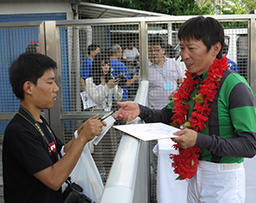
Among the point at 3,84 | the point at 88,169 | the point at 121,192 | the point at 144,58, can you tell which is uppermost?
the point at 144,58

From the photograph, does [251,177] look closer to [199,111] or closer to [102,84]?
[199,111]

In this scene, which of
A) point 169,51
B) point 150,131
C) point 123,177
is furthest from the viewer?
point 169,51

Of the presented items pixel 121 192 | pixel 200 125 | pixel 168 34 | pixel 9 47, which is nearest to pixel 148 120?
pixel 200 125

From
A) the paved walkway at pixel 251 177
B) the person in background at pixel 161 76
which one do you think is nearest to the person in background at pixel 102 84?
the person in background at pixel 161 76

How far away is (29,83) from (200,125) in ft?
3.81

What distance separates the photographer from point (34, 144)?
1.88 meters

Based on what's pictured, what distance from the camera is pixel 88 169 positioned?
2250 mm

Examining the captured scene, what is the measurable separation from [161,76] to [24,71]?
107 inches

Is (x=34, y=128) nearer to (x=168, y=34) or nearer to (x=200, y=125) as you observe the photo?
(x=200, y=125)

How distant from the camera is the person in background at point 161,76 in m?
4.45

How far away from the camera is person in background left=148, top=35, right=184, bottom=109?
4453mm

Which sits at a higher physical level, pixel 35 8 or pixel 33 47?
pixel 35 8

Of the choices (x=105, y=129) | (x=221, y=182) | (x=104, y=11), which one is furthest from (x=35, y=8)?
(x=221, y=182)

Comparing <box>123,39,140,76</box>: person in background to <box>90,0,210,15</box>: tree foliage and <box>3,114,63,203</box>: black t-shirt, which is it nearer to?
<box>3,114,63,203</box>: black t-shirt
